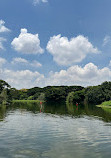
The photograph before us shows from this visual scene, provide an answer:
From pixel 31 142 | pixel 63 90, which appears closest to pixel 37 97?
pixel 63 90

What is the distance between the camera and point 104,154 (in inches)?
683

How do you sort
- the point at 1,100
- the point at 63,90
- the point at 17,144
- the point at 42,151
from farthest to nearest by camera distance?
the point at 63,90 < the point at 1,100 < the point at 17,144 < the point at 42,151

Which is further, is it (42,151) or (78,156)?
(42,151)

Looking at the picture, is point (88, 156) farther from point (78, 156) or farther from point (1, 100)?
point (1, 100)

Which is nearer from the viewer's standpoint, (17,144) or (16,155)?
(16,155)

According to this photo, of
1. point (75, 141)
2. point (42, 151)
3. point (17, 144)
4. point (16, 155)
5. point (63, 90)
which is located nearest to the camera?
point (16, 155)

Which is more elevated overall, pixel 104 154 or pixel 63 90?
pixel 63 90

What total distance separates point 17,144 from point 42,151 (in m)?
4.30

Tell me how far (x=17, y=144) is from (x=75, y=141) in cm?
775

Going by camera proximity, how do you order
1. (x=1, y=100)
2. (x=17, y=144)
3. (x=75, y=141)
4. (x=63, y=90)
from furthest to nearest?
(x=63, y=90)
(x=1, y=100)
(x=75, y=141)
(x=17, y=144)

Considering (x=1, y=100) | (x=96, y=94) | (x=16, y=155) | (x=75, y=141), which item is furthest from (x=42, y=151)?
(x=96, y=94)

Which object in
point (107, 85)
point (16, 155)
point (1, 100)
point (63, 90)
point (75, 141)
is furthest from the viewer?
point (63, 90)

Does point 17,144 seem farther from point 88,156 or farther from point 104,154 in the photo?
point 104,154

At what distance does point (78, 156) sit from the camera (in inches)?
650
